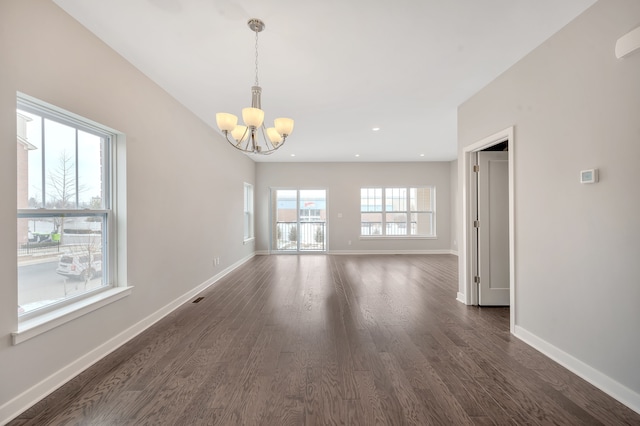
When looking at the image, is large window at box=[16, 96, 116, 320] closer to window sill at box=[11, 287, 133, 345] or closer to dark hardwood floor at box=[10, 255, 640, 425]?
window sill at box=[11, 287, 133, 345]

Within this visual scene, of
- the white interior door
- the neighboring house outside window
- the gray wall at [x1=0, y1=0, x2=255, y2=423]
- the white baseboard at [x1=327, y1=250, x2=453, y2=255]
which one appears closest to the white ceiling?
the gray wall at [x1=0, y1=0, x2=255, y2=423]

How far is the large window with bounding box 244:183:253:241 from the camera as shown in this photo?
24.1ft

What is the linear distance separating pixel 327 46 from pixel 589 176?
225cm

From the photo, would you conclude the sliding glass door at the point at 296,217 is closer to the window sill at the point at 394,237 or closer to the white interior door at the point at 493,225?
the window sill at the point at 394,237

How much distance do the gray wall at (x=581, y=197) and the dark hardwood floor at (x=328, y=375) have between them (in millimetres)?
298

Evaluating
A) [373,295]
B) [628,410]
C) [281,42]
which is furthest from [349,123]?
[628,410]

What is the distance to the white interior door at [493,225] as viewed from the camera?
3.62 meters

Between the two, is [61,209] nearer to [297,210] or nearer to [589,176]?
[589,176]

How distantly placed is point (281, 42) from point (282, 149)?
4.13 metres

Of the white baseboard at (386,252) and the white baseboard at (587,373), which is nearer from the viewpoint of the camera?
the white baseboard at (587,373)

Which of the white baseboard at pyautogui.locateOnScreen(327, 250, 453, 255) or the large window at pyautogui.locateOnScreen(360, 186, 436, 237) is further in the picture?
the large window at pyautogui.locateOnScreen(360, 186, 436, 237)

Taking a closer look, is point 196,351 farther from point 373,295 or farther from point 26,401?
point 373,295

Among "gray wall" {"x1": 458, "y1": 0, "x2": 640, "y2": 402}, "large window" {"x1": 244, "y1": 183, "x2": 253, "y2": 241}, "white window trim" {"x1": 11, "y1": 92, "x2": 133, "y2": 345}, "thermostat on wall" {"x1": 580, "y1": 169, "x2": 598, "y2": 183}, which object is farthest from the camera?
"large window" {"x1": 244, "y1": 183, "x2": 253, "y2": 241}

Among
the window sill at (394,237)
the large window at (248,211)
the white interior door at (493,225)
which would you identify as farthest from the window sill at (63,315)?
the window sill at (394,237)
